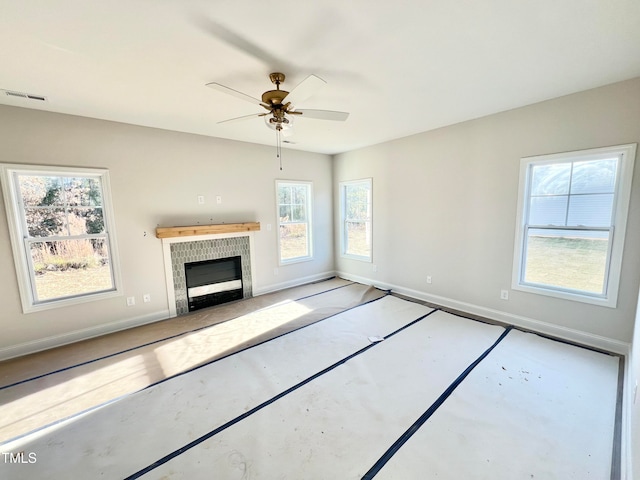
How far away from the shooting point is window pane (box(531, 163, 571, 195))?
2.86m

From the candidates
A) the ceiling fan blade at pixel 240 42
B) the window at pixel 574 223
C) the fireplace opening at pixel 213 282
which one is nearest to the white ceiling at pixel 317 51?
the ceiling fan blade at pixel 240 42

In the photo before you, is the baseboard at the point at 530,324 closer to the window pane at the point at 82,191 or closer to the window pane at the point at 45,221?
the window pane at the point at 82,191

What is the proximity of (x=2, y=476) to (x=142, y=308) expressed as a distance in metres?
2.18

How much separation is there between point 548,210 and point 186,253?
475 cm

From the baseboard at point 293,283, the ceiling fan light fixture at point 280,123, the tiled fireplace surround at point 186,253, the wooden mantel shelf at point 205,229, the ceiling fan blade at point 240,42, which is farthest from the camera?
the baseboard at point 293,283

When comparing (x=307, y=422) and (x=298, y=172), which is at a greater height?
(x=298, y=172)

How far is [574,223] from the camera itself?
283 cm

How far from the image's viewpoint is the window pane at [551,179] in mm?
2857

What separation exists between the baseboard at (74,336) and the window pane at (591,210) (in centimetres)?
524

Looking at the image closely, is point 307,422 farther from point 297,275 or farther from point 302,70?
point 297,275

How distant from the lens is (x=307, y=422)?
74.6 inches

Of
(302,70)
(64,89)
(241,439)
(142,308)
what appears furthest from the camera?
(142,308)

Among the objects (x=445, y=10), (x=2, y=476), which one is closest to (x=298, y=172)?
(x=445, y=10)

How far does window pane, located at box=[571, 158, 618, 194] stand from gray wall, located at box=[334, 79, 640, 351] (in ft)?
0.58
